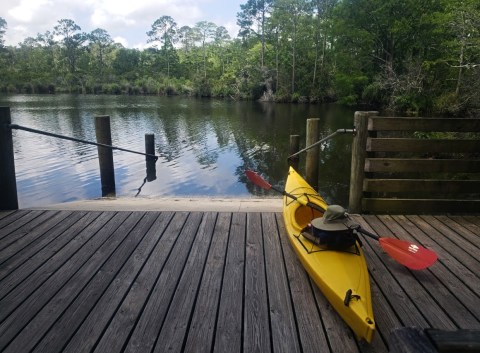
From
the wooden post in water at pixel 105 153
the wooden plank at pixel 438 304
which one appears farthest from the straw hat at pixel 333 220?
the wooden post in water at pixel 105 153

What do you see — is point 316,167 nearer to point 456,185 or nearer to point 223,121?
point 456,185

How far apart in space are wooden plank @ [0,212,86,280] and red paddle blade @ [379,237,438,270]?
2991 mm

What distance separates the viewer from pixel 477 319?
6.84ft

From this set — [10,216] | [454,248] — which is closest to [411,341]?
[454,248]

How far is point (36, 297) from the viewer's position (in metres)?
2.30

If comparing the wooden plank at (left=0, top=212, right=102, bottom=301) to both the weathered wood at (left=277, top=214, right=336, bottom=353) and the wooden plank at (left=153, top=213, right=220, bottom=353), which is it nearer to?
the wooden plank at (left=153, top=213, right=220, bottom=353)

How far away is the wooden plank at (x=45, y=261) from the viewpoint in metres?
2.44

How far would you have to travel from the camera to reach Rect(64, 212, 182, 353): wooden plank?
73.7 inches

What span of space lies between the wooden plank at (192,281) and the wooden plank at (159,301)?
4cm

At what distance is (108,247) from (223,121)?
17.9 metres

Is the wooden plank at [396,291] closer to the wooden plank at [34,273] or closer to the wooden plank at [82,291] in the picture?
the wooden plank at [82,291]

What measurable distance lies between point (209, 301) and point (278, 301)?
0.47 m

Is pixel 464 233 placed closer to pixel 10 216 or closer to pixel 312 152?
pixel 312 152

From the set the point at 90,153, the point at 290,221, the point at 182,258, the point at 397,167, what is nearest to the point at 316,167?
the point at 397,167
